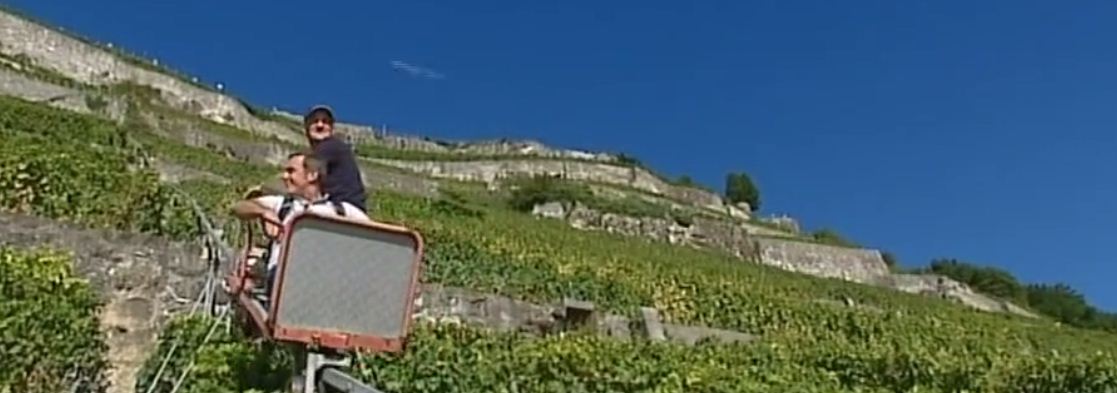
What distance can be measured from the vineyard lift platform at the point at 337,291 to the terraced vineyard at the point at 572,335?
152 cm

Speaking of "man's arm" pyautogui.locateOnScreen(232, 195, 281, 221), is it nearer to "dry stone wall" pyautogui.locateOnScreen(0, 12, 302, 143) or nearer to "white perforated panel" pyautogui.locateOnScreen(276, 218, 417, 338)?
"white perforated panel" pyautogui.locateOnScreen(276, 218, 417, 338)

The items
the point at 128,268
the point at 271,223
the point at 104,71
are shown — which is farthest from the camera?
the point at 104,71

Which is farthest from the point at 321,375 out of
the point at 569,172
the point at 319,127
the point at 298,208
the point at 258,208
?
the point at 569,172

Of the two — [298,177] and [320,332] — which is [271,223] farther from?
[320,332]

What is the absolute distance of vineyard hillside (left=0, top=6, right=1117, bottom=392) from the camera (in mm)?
7328

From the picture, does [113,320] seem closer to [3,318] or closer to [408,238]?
[3,318]

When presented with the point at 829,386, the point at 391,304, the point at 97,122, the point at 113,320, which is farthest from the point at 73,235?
the point at 97,122

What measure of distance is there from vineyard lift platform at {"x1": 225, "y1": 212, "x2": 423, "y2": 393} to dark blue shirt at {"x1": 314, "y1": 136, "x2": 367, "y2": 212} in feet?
2.85

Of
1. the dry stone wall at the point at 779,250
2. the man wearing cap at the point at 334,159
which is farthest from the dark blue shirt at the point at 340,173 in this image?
the dry stone wall at the point at 779,250

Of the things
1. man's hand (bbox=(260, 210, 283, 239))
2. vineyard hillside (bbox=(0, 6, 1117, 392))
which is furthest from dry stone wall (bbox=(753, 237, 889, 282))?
man's hand (bbox=(260, 210, 283, 239))

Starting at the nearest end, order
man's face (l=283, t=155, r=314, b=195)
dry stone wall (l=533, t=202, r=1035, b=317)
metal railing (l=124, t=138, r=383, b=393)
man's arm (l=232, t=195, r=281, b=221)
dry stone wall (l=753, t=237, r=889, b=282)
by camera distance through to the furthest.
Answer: metal railing (l=124, t=138, r=383, b=393), man's arm (l=232, t=195, r=281, b=221), man's face (l=283, t=155, r=314, b=195), dry stone wall (l=533, t=202, r=1035, b=317), dry stone wall (l=753, t=237, r=889, b=282)

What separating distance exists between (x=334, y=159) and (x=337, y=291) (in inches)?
49.1

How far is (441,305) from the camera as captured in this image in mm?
12336

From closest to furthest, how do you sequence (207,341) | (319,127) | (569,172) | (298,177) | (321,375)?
(321,375), (298,177), (319,127), (207,341), (569,172)
